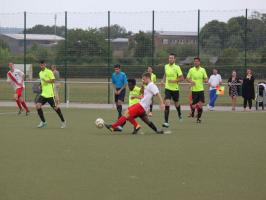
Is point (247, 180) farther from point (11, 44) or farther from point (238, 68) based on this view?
point (11, 44)

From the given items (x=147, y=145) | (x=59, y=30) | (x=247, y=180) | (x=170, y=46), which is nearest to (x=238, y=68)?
(x=170, y=46)

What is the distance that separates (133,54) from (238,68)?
5.58 m

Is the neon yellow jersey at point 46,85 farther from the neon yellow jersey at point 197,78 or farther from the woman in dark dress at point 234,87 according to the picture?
the woman in dark dress at point 234,87

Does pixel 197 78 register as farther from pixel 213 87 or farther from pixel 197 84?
pixel 213 87

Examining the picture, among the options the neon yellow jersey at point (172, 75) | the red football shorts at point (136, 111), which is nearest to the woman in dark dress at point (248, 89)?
the neon yellow jersey at point (172, 75)

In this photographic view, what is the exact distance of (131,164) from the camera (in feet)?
37.7

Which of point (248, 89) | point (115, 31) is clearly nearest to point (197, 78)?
point (248, 89)

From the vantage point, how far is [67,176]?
1018cm

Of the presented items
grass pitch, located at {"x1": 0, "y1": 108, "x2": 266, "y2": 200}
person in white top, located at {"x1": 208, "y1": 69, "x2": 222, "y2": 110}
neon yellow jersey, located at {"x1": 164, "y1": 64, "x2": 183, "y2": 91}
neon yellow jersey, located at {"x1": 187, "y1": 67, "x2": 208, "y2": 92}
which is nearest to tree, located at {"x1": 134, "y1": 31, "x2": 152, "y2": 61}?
person in white top, located at {"x1": 208, "y1": 69, "x2": 222, "y2": 110}

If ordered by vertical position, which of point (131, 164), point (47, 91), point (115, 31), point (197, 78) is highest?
point (115, 31)

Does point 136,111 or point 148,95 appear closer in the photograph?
point 136,111

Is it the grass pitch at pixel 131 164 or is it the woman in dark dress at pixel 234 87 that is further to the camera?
the woman in dark dress at pixel 234 87

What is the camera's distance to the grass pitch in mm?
8984

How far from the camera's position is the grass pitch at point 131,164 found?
8984 millimetres
